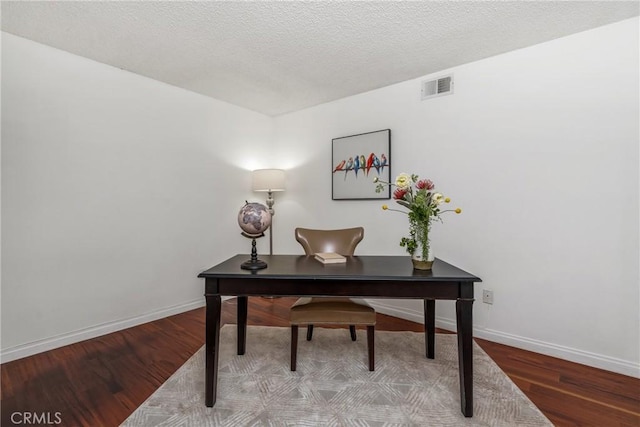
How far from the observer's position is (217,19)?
80.8 inches

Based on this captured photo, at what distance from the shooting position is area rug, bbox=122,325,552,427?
5.09 ft

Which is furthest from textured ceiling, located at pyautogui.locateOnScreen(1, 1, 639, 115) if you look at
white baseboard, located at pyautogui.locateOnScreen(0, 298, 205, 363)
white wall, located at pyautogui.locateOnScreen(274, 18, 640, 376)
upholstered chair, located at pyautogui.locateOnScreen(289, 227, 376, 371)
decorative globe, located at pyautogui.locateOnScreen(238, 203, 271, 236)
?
white baseboard, located at pyautogui.locateOnScreen(0, 298, 205, 363)

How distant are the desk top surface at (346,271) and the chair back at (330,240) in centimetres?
44

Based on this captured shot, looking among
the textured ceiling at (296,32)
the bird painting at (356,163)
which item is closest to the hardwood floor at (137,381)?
the bird painting at (356,163)

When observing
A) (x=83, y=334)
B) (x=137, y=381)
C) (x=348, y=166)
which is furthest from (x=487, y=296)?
(x=83, y=334)

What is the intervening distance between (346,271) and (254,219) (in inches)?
24.2

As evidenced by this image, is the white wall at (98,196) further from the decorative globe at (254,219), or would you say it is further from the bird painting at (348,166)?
the decorative globe at (254,219)

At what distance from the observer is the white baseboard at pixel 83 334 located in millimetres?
2199

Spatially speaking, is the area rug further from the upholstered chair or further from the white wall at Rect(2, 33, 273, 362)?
the white wall at Rect(2, 33, 273, 362)

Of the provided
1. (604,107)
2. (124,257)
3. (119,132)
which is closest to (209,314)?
(124,257)

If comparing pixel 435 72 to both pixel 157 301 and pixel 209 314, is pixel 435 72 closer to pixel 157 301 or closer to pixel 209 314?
pixel 209 314

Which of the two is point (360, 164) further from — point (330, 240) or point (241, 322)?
point (241, 322)

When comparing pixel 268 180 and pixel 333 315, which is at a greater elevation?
pixel 268 180

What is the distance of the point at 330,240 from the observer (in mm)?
2521
